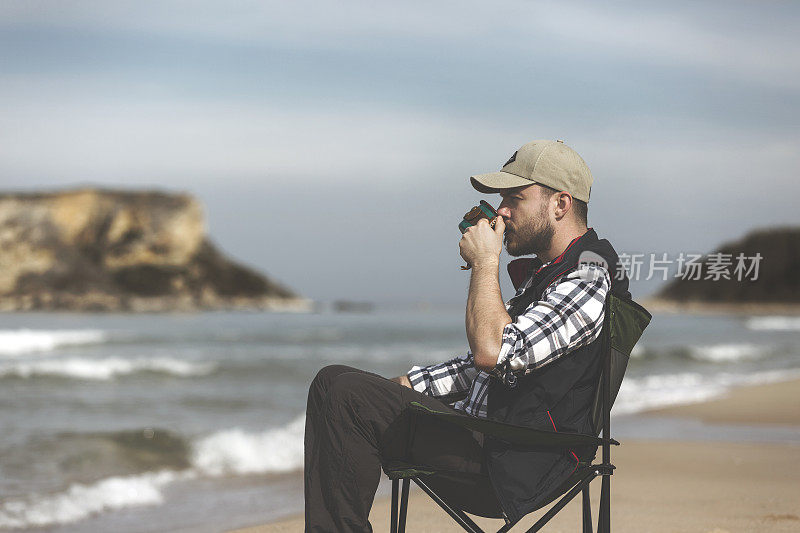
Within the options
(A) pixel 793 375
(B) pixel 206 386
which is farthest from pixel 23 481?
(A) pixel 793 375

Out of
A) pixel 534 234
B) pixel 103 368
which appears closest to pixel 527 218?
pixel 534 234

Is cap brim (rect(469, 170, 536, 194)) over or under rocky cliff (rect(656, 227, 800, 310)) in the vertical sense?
over

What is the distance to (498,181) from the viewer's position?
2.28m

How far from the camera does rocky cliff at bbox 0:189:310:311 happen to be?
84812 millimetres

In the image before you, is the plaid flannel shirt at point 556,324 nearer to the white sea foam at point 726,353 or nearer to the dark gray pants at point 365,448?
the dark gray pants at point 365,448

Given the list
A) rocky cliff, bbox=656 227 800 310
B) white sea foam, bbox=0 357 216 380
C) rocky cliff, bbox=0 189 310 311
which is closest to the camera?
white sea foam, bbox=0 357 216 380

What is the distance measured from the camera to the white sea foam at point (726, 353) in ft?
64.7

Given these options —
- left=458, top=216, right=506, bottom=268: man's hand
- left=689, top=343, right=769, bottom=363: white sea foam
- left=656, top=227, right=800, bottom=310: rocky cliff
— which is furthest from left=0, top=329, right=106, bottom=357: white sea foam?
left=656, top=227, right=800, bottom=310: rocky cliff

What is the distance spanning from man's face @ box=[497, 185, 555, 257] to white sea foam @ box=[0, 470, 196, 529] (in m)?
3.45

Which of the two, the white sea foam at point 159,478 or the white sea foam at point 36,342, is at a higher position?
the white sea foam at point 159,478

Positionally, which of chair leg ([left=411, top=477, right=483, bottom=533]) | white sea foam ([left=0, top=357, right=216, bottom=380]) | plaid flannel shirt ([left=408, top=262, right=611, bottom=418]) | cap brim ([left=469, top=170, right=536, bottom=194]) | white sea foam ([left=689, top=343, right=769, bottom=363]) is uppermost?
cap brim ([left=469, top=170, right=536, bottom=194])

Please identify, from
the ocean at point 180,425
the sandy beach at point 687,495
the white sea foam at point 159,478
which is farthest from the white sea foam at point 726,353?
the white sea foam at point 159,478

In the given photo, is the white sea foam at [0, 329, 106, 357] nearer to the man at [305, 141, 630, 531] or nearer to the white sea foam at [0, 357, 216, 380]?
the white sea foam at [0, 357, 216, 380]

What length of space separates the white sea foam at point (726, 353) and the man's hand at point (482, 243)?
18.0 m
